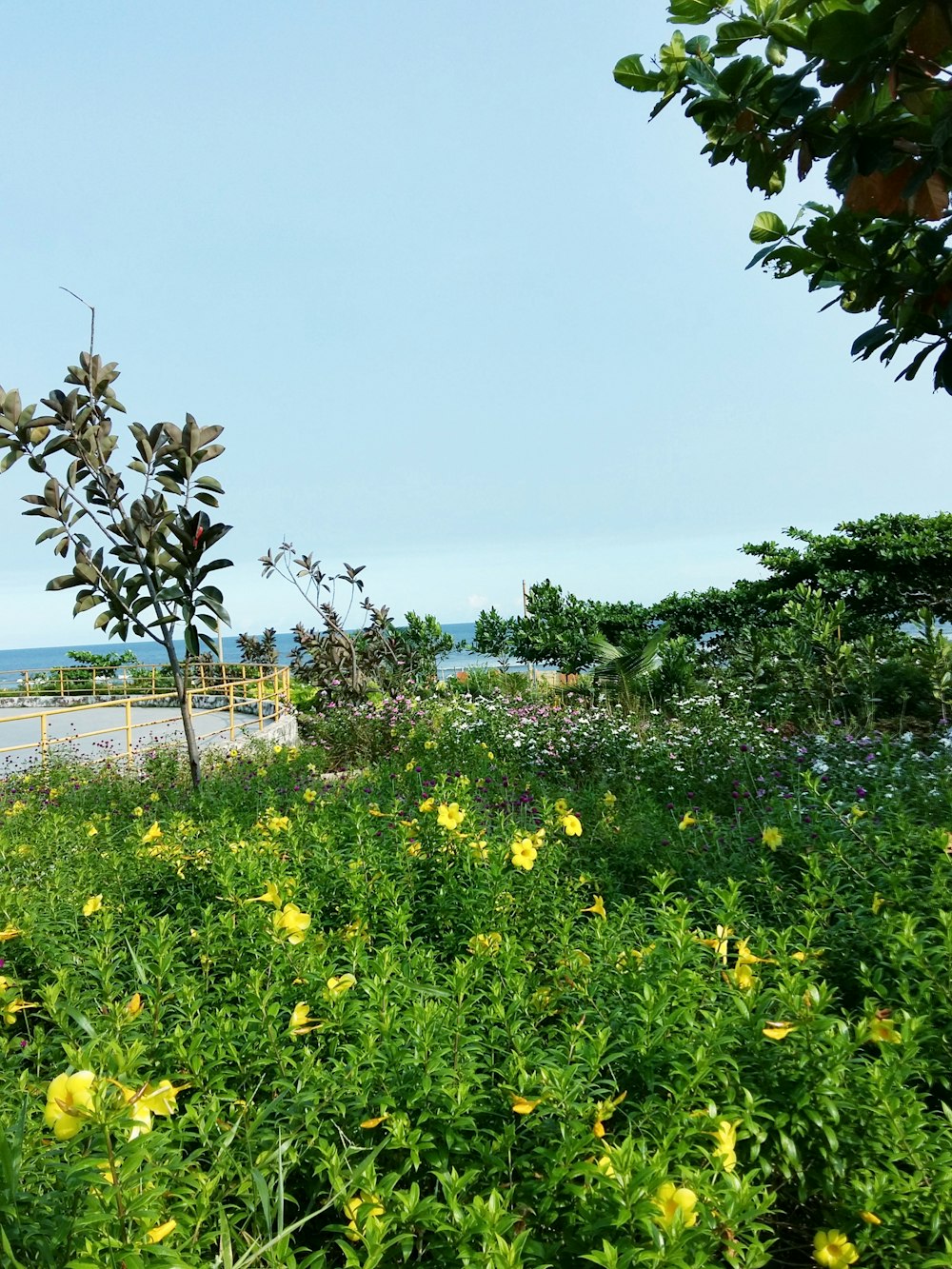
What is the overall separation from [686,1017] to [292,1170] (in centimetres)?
96

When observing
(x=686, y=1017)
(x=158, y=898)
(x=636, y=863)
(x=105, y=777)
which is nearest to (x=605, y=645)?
(x=105, y=777)

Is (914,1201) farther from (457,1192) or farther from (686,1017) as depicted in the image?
(457,1192)

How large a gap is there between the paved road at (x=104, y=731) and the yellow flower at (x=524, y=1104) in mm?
10887

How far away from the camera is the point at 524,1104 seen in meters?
1.70

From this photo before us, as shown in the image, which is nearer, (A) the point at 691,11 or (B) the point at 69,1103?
(B) the point at 69,1103

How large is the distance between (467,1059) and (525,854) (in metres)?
1.12

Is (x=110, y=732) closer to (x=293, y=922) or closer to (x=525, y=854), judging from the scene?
(x=525, y=854)

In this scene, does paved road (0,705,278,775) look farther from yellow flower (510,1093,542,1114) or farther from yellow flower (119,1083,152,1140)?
yellow flower (510,1093,542,1114)

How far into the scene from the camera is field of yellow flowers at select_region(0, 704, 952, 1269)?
148cm

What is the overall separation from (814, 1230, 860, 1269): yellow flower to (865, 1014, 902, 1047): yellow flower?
1.42ft

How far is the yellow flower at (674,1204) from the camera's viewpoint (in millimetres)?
1393

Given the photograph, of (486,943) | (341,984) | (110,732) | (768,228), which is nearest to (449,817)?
(486,943)

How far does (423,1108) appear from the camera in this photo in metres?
1.81

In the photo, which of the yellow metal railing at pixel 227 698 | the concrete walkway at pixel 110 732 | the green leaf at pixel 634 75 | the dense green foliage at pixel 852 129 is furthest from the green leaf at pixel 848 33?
the yellow metal railing at pixel 227 698
